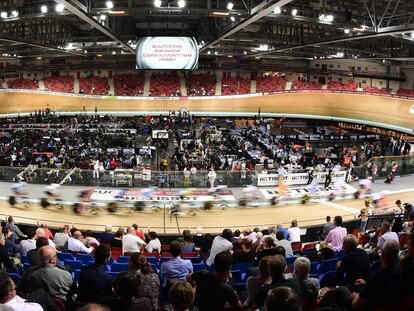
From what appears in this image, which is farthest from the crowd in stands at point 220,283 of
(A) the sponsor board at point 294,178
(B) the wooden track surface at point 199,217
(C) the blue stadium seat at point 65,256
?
(A) the sponsor board at point 294,178

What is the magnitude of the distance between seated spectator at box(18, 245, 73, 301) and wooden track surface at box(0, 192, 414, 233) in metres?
10.0

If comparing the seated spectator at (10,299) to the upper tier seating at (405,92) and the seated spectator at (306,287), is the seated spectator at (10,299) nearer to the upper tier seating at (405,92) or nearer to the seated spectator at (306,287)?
the seated spectator at (306,287)

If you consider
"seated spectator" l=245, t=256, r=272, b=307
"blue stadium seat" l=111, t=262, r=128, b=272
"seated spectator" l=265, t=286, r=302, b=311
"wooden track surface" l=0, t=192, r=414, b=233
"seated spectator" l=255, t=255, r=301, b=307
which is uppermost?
"seated spectator" l=265, t=286, r=302, b=311

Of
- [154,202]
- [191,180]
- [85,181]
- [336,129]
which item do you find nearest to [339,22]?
[191,180]

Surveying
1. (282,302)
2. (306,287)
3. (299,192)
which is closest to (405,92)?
(299,192)

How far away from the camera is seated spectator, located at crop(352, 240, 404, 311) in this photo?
170 inches

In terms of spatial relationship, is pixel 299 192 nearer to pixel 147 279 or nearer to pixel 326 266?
pixel 326 266

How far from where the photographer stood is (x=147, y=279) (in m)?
5.50

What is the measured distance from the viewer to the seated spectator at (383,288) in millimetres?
4328

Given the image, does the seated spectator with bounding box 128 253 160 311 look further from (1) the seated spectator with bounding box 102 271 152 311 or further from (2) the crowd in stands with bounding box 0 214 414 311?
(1) the seated spectator with bounding box 102 271 152 311

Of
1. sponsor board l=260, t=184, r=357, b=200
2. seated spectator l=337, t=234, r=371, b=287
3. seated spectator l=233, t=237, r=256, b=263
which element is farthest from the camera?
sponsor board l=260, t=184, r=357, b=200

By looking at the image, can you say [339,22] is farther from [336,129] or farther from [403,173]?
[336,129]

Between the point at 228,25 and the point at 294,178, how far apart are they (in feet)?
35.9

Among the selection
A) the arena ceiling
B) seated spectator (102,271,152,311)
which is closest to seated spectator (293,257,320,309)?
seated spectator (102,271,152,311)
